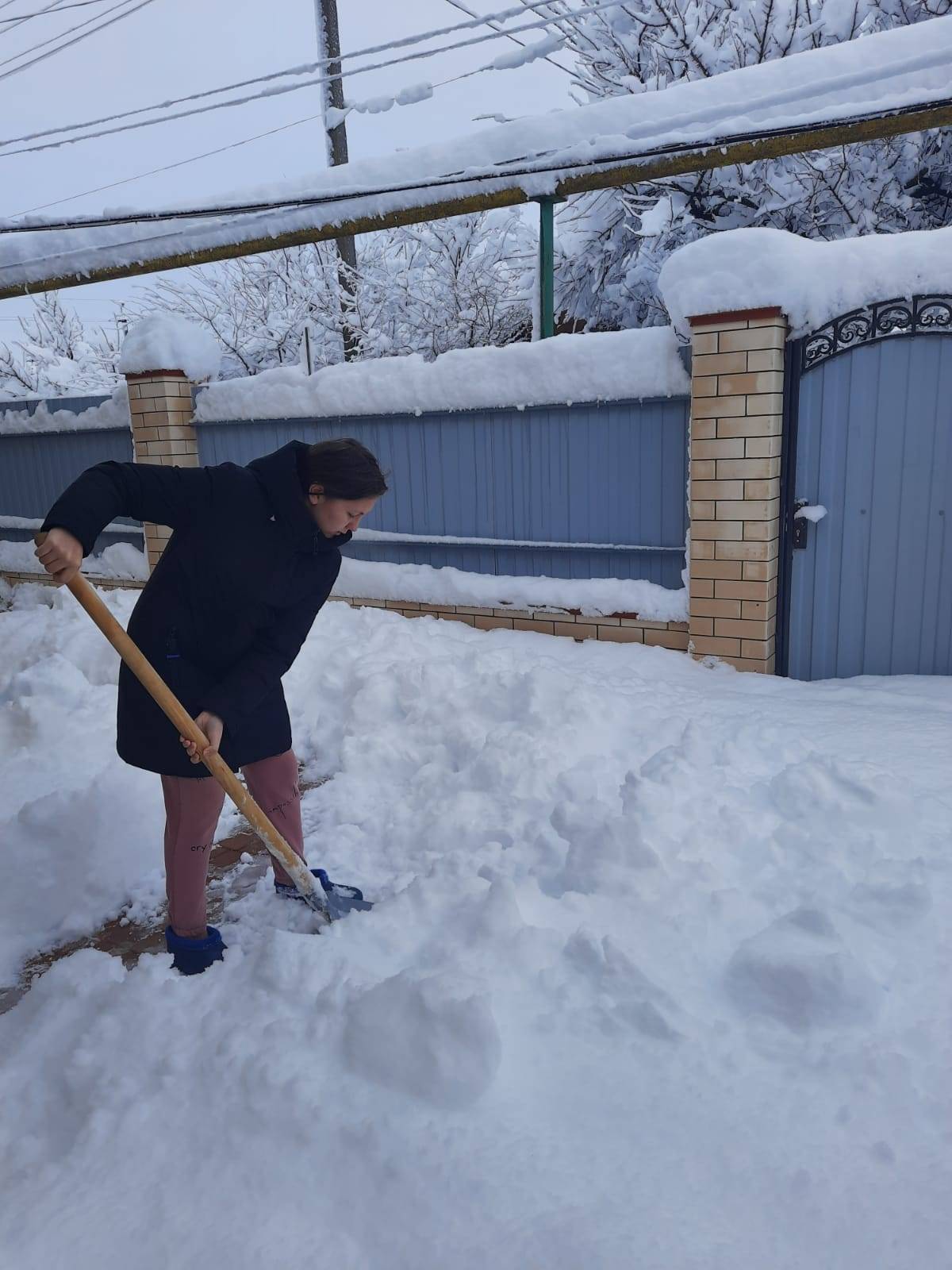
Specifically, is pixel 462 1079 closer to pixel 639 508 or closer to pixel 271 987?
pixel 271 987

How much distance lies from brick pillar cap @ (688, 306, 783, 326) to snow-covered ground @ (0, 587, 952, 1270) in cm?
198

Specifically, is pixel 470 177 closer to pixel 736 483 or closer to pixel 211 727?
pixel 736 483

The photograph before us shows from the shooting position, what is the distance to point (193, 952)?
Answer: 2.33 metres

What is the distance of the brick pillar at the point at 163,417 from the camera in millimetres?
6355

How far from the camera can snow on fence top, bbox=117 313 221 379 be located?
630cm

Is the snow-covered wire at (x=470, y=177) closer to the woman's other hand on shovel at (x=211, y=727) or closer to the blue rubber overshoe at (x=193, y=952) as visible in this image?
the woman's other hand on shovel at (x=211, y=727)

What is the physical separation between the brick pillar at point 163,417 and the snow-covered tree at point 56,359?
33.2 feet

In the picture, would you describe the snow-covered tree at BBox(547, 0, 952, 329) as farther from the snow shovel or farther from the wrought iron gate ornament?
the snow shovel

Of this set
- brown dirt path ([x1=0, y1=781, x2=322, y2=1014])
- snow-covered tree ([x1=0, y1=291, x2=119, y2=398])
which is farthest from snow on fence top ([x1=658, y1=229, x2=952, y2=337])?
snow-covered tree ([x1=0, y1=291, x2=119, y2=398])

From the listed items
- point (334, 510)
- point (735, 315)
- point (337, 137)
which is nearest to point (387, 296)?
point (337, 137)

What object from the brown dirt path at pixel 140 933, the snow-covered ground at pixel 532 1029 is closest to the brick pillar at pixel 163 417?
the snow-covered ground at pixel 532 1029

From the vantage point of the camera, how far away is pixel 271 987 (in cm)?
206

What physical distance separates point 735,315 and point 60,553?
3310mm

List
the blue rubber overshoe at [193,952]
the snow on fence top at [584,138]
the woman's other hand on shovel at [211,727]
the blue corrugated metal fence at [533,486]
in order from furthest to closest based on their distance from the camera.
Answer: the blue corrugated metal fence at [533,486], the snow on fence top at [584,138], the blue rubber overshoe at [193,952], the woman's other hand on shovel at [211,727]
